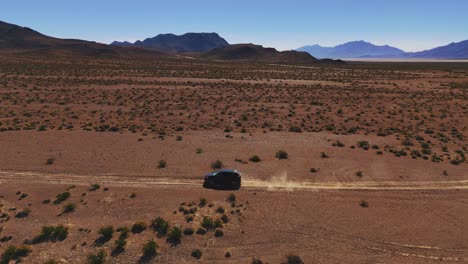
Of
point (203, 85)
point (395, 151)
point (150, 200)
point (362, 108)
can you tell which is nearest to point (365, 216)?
point (150, 200)

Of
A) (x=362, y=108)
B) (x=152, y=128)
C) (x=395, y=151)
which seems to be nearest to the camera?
(x=395, y=151)

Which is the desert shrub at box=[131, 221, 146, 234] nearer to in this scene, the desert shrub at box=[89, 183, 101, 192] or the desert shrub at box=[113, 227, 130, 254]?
the desert shrub at box=[113, 227, 130, 254]

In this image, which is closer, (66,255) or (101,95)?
(66,255)

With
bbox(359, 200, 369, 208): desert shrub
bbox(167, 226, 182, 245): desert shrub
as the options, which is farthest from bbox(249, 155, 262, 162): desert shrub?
bbox(167, 226, 182, 245): desert shrub

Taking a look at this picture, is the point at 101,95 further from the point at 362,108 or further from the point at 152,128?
the point at 362,108

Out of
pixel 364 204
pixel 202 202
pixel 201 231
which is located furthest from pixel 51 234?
pixel 364 204

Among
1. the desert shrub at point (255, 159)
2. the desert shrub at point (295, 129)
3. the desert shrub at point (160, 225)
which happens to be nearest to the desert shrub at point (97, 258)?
the desert shrub at point (160, 225)

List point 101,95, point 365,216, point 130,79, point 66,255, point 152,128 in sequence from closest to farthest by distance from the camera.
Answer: point 66,255 → point 365,216 → point 152,128 → point 101,95 → point 130,79

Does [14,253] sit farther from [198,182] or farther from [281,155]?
[281,155]
